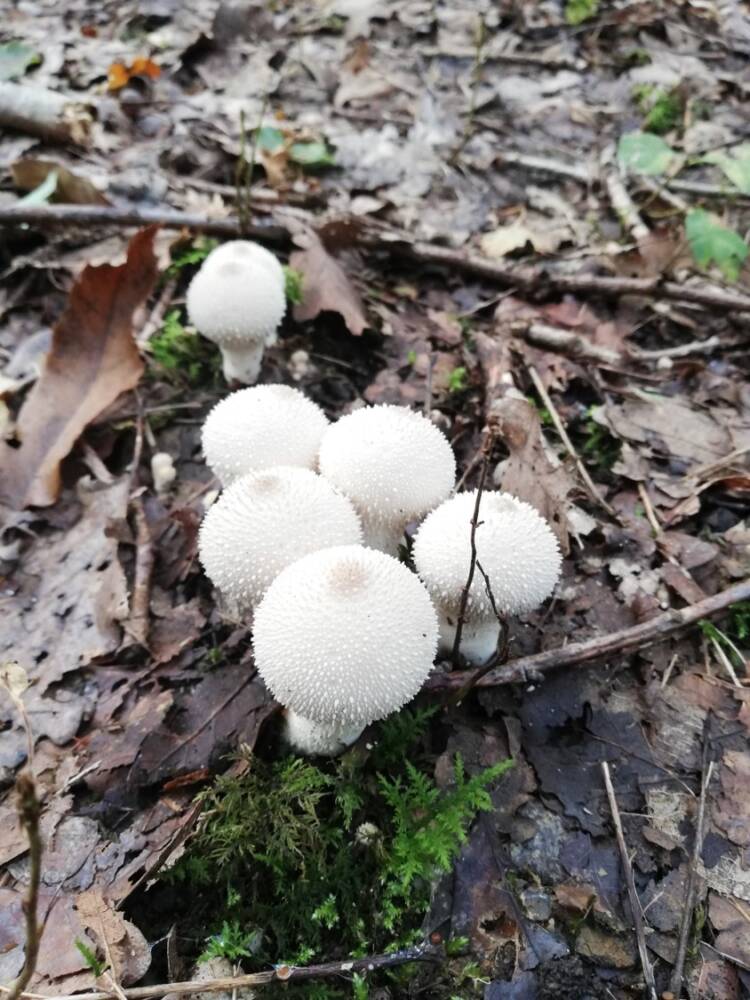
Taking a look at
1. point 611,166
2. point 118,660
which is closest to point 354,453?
point 118,660

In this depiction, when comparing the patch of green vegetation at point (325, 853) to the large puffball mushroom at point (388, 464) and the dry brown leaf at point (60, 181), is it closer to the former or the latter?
the large puffball mushroom at point (388, 464)

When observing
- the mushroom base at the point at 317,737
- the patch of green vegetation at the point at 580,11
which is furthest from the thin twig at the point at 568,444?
the patch of green vegetation at the point at 580,11

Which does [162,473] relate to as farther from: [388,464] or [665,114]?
[665,114]

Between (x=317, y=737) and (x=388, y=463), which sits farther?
(x=388, y=463)

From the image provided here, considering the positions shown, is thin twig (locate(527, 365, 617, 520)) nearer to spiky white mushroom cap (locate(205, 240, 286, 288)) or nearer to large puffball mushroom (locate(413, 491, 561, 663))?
large puffball mushroom (locate(413, 491, 561, 663))

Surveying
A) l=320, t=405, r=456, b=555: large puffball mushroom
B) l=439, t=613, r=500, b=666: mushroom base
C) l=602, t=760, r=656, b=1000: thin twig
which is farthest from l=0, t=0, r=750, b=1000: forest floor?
l=320, t=405, r=456, b=555: large puffball mushroom

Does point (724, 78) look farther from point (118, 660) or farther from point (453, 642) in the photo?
point (118, 660)

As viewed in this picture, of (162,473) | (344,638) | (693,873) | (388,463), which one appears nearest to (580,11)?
(162,473)
